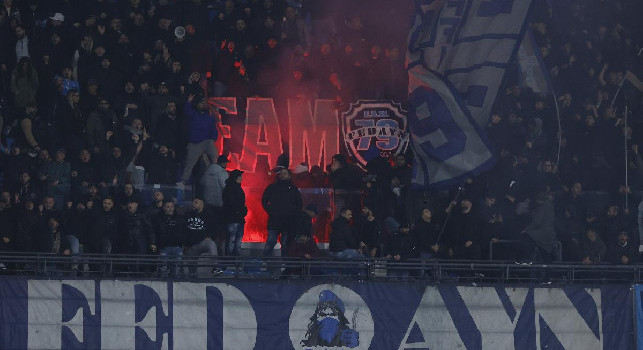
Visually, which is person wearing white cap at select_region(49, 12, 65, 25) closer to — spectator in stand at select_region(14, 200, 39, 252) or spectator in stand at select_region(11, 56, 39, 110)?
spectator in stand at select_region(11, 56, 39, 110)

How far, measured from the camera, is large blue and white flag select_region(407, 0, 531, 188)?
67.9 ft

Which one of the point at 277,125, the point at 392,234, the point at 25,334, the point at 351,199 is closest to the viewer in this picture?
the point at 25,334

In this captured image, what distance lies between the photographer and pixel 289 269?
18.2m

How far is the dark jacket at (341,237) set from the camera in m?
18.9

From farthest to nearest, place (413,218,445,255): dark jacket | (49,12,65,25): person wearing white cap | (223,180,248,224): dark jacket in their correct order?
(49,12,65,25): person wearing white cap, (223,180,248,224): dark jacket, (413,218,445,255): dark jacket

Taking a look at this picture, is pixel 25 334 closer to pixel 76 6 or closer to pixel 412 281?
pixel 412 281

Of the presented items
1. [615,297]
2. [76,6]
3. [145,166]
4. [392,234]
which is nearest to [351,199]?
[392,234]

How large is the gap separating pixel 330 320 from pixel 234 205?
3158mm

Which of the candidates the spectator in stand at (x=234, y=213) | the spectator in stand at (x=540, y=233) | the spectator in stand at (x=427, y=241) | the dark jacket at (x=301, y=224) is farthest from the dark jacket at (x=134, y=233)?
the spectator in stand at (x=540, y=233)

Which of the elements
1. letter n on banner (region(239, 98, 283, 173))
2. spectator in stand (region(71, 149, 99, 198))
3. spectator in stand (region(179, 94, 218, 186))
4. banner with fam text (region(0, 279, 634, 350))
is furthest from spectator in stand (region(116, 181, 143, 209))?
letter n on banner (region(239, 98, 283, 173))

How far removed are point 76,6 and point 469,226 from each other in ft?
25.8

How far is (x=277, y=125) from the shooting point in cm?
2264

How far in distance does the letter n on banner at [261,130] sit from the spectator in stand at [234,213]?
271cm

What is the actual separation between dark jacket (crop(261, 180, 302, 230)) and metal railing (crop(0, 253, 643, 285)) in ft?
3.76
